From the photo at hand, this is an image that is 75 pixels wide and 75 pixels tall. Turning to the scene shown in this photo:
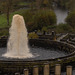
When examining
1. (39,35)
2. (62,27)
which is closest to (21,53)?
(39,35)

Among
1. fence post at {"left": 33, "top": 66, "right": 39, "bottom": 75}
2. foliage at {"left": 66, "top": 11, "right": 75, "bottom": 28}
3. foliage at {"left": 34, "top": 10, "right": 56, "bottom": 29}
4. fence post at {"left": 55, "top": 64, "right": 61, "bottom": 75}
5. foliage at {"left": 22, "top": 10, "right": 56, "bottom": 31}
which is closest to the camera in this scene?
fence post at {"left": 33, "top": 66, "right": 39, "bottom": 75}

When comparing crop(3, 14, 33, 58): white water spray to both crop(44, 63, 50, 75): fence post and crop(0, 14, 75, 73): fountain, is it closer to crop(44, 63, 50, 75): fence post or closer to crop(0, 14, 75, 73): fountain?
crop(0, 14, 75, 73): fountain

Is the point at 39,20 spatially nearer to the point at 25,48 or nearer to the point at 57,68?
the point at 25,48

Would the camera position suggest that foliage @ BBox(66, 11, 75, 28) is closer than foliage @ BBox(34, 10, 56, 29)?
No

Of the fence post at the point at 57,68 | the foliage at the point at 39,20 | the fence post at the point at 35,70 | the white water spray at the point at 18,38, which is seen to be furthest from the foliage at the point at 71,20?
the fence post at the point at 35,70

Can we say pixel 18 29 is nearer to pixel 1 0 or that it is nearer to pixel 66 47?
pixel 66 47

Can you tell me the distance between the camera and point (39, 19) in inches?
3376

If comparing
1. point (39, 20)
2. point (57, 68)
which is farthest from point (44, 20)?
point (57, 68)

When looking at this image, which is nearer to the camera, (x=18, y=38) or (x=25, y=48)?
(x=18, y=38)

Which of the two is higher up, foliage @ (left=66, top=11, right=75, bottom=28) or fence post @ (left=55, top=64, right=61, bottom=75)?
fence post @ (left=55, top=64, right=61, bottom=75)

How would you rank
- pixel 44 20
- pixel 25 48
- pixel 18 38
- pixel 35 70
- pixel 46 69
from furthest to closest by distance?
pixel 44 20 < pixel 25 48 < pixel 18 38 < pixel 46 69 < pixel 35 70

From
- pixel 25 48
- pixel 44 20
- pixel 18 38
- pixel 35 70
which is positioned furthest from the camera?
pixel 44 20

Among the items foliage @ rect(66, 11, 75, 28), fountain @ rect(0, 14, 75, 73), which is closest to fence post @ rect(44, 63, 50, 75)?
fountain @ rect(0, 14, 75, 73)

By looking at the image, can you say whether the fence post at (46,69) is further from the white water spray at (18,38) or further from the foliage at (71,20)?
the foliage at (71,20)
